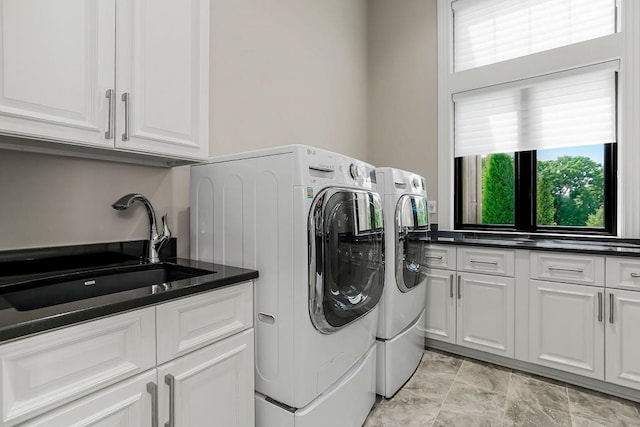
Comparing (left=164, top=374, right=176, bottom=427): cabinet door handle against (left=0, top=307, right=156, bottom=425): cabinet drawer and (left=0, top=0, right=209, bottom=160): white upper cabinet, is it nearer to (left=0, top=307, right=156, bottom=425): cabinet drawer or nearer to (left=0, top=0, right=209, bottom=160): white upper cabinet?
(left=0, top=307, right=156, bottom=425): cabinet drawer

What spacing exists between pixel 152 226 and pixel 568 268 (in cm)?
245

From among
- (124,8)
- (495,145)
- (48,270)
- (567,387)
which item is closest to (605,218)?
(495,145)

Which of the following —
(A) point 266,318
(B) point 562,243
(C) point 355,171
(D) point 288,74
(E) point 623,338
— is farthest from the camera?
(D) point 288,74

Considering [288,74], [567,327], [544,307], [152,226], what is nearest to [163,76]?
[152,226]

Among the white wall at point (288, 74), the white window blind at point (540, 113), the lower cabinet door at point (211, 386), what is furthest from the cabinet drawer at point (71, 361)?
the white window blind at point (540, 113)

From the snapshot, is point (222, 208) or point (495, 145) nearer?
point (222, 208)

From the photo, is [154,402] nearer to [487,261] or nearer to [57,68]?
[57,68]

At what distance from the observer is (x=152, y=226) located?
5.25 feet

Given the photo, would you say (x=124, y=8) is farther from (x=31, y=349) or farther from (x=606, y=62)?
(x=606, y=62)

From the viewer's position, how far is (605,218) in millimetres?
2531

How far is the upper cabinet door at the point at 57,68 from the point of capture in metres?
0.97

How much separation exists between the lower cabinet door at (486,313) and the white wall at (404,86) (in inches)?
34.4

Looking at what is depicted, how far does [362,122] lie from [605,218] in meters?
2.23

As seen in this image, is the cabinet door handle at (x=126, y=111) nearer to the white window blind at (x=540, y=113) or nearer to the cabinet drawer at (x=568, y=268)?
the cabinet drawer at (x=568, y=268)
